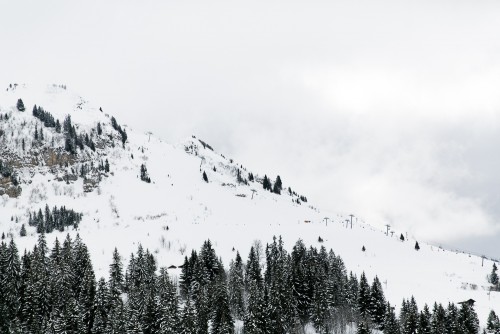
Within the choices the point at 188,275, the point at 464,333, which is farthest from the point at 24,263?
the point at 464,333

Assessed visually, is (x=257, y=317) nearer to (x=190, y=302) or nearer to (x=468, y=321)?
(x=190, y=302)

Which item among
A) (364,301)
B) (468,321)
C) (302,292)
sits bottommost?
(468,321)

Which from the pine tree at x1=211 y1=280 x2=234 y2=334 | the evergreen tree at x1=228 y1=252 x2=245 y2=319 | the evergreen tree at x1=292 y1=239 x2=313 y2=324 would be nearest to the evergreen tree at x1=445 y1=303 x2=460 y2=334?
the evergreen tree at x1=292 y1=239 x2=313 y2=324

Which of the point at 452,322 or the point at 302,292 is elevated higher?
the point at 302,292

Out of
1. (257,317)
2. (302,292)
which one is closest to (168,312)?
(257,317)

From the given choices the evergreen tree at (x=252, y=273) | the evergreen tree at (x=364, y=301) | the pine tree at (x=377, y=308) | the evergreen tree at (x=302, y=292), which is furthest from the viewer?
the evergreen tree at (x=252, y=273)

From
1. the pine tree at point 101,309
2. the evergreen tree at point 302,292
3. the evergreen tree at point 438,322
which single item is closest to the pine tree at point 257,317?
the pine tree at point 101,309

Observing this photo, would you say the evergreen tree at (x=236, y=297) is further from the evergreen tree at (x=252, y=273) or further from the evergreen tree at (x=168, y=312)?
the evergreen tree at (x=168, y=312)

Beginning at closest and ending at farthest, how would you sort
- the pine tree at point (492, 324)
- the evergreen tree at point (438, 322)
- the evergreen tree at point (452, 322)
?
the evergreen tree at point (438, 322), the evergreen tree at point (452, 322), the pine tree at point (492, 324)

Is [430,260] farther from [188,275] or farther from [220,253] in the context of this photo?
[188,275]

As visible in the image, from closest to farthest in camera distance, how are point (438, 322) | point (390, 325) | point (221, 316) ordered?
point (221, 316)
point (438, 322)
point (390, 325)

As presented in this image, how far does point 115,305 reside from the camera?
92.3 meters

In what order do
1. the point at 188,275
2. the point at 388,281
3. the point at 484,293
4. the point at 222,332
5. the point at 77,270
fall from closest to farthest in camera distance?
the point at 222,332 < the point at 77,270 < the point at 188,275 < the point at 484,293 < the point at 388,281

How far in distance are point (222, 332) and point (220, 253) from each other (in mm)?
82878
